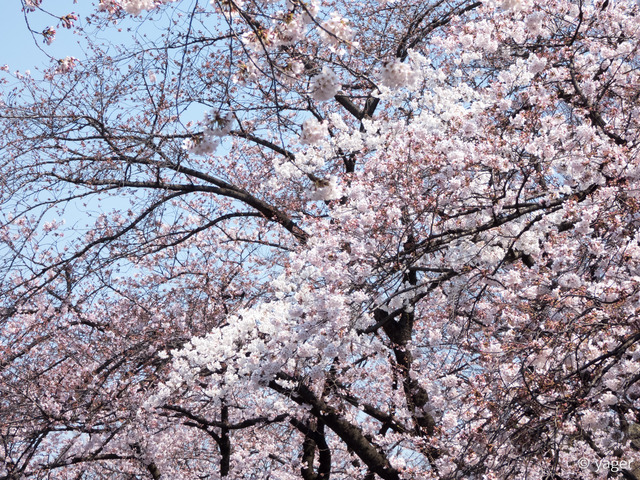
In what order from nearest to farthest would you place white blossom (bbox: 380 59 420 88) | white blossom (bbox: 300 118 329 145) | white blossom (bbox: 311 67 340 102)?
white blossom (bbox: 311 67 340 102) < white blossom (bbox: 380 59 420 88) < white blossom (bbox: 300 118 329 145)

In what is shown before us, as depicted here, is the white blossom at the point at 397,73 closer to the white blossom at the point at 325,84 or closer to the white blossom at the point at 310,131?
Result: the white blossom at the point at 325,84

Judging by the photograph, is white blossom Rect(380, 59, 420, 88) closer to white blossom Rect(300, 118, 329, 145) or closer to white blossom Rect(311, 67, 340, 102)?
white blossom Rect(311, 67, 340, 102)

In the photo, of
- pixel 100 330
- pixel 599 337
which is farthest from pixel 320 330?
pixel 100 330

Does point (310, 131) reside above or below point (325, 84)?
above

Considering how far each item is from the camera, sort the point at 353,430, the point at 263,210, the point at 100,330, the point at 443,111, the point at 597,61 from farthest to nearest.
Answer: the point at 100,330
the point at 263,210
the point at 353,430
the point at 443,111
the point at 597,61

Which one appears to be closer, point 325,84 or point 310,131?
point 325,84

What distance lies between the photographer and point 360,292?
5.04 m

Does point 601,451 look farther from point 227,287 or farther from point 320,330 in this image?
point 227,287

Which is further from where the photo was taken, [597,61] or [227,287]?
[227,287]

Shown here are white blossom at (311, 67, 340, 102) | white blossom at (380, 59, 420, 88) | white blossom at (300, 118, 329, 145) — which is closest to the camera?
white blossom at (311, 67, 340, 102)


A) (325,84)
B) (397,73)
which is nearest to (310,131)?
(325,84)

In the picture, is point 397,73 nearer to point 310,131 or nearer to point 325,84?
point 325,84

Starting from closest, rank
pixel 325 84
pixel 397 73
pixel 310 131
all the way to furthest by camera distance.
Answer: pixel 325 84
pixel 397 73
pixel 310 131

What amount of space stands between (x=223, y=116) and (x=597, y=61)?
437cm
